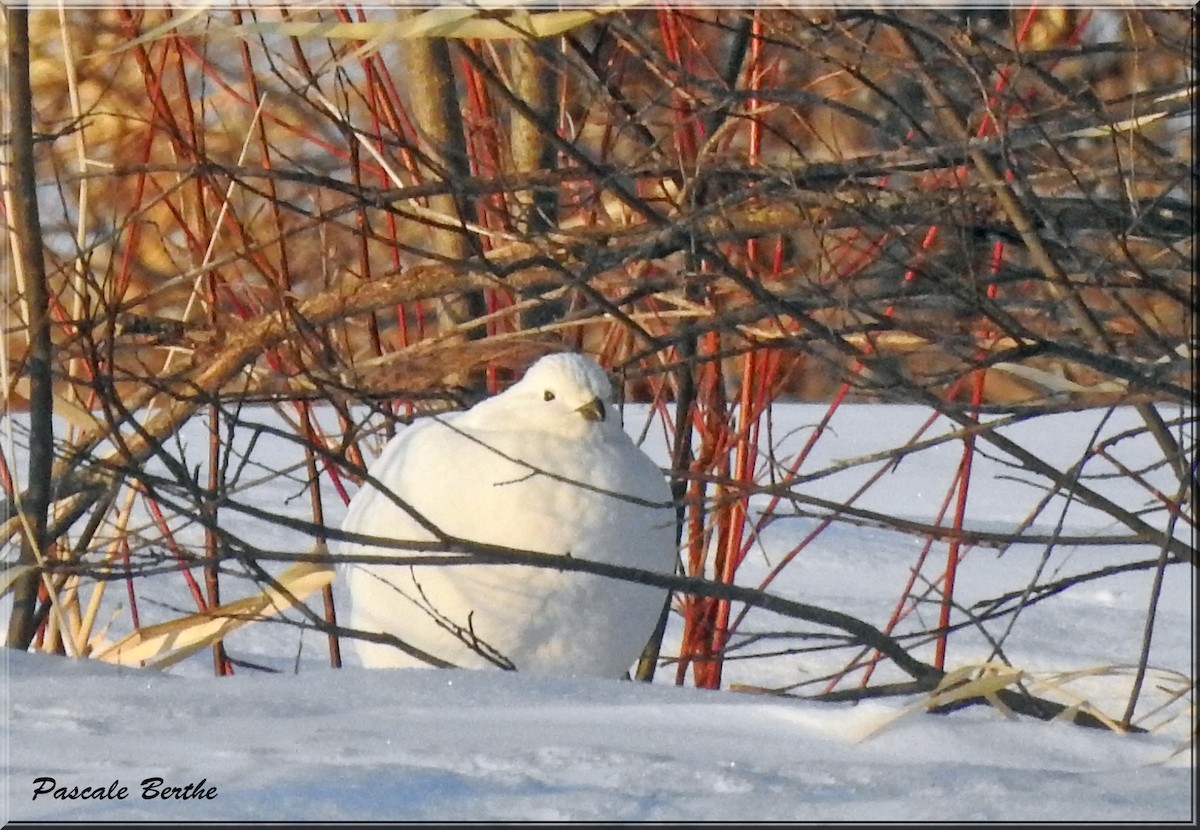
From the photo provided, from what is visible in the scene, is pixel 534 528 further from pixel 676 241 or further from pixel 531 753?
pixel 531 753

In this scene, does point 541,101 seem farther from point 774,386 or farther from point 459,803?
point 459,803

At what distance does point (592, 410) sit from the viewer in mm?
2010

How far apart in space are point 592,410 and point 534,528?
18cm

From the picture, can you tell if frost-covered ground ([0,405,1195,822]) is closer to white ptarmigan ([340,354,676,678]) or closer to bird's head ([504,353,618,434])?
white ptarmigan ([340,354,676,678])

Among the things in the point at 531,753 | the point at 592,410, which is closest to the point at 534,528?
the point at 592,410

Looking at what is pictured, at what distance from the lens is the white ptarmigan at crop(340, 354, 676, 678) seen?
194 centimetres

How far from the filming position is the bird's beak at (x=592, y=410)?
6.59 ft

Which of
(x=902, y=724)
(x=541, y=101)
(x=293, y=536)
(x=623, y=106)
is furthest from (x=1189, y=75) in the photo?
(x=293, y=536)

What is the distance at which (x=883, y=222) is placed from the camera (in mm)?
1427

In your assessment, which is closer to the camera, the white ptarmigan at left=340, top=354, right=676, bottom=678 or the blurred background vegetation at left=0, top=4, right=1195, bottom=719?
the blurred background vegetation at left=0, top=4, right=1195, bottom=719

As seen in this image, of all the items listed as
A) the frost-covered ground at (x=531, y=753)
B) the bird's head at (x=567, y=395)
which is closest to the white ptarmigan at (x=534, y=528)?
the bird's head at (x=567, y=395)

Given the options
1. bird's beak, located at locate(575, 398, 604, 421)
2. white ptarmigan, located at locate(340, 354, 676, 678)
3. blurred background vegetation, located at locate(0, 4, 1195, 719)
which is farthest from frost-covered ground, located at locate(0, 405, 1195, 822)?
bird's beak, located at locate(575, 398, 604, 421)

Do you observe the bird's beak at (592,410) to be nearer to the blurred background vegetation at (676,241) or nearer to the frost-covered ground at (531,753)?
the blurred background vegetation at (676,241)

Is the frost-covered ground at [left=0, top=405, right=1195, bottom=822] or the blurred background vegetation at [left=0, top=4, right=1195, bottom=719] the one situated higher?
the blurred background vegetation at [left=0, top=4, right=1195, bottom=719]
